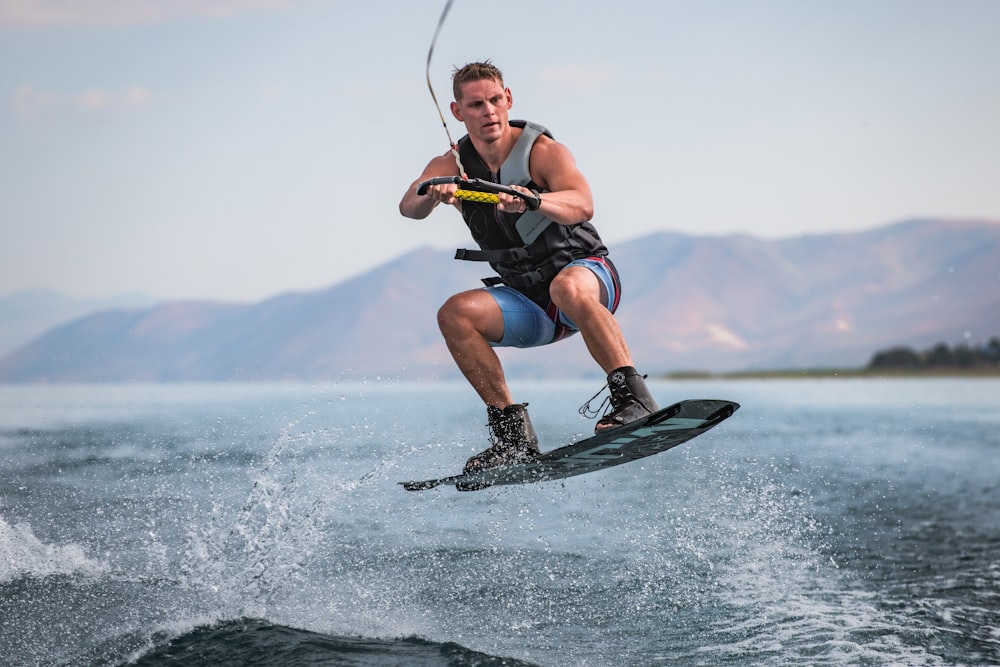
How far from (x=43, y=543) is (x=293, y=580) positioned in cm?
298

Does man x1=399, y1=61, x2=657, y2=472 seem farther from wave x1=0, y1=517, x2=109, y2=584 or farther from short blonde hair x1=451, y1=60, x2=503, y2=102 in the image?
wave x1=0, y1=517, x2=109, y2=584

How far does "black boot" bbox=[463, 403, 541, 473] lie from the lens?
6.80m

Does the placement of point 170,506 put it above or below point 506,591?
above

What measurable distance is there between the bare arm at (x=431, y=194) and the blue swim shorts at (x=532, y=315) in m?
0.73

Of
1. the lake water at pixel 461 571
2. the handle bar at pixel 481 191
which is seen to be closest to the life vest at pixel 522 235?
the handle bar at pixel 481 191

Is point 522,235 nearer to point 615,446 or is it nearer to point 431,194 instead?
point 431,194

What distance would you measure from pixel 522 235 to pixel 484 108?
880mm

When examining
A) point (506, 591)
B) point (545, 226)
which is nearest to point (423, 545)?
point (506, 591)

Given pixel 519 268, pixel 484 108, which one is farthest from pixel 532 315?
pixel 484 108

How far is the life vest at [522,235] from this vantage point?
21.6ft

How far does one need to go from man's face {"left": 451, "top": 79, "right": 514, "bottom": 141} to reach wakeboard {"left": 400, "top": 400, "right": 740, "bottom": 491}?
2087mm

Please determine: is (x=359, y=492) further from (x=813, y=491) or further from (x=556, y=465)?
(x=813, y=491)

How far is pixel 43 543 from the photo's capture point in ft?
33.3

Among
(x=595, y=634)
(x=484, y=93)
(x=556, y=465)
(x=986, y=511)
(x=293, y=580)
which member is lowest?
(x=986, y=511)
